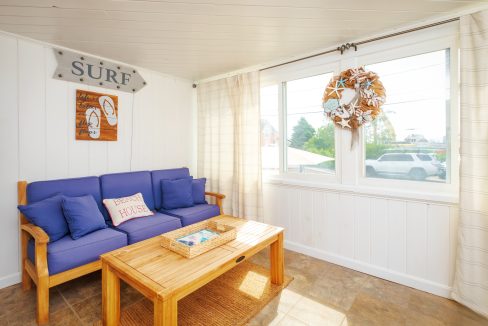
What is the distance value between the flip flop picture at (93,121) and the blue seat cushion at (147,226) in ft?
3.69

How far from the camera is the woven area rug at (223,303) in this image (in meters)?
1.77

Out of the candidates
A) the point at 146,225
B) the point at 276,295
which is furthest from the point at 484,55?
the point at 146,225

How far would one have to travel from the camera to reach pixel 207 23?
2.13m

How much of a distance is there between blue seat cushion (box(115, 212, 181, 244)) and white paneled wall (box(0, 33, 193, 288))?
0.87 m

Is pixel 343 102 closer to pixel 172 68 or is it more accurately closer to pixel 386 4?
pixel 386 4

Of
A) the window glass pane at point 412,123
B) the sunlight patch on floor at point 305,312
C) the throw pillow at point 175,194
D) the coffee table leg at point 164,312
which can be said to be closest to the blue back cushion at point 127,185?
the throw pillow at point 175,194

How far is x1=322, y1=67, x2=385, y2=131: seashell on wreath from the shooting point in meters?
2.32

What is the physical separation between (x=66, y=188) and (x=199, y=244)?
1.58 meters

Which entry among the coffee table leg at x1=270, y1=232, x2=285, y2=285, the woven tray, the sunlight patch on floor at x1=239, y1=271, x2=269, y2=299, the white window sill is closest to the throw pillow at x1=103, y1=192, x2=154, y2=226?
the woven tray

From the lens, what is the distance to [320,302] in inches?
78.1

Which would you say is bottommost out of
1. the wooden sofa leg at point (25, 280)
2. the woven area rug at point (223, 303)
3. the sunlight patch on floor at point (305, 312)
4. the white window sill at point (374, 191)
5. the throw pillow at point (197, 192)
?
the sunlight patch on floor at point (305, 312)

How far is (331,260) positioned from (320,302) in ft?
2.51

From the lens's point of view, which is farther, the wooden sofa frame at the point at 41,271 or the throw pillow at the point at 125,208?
the throw pillow at the point at 125,208

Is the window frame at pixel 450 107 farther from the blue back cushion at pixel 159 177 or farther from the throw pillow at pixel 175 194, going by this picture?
the blue back cushion at pixel 159 177
